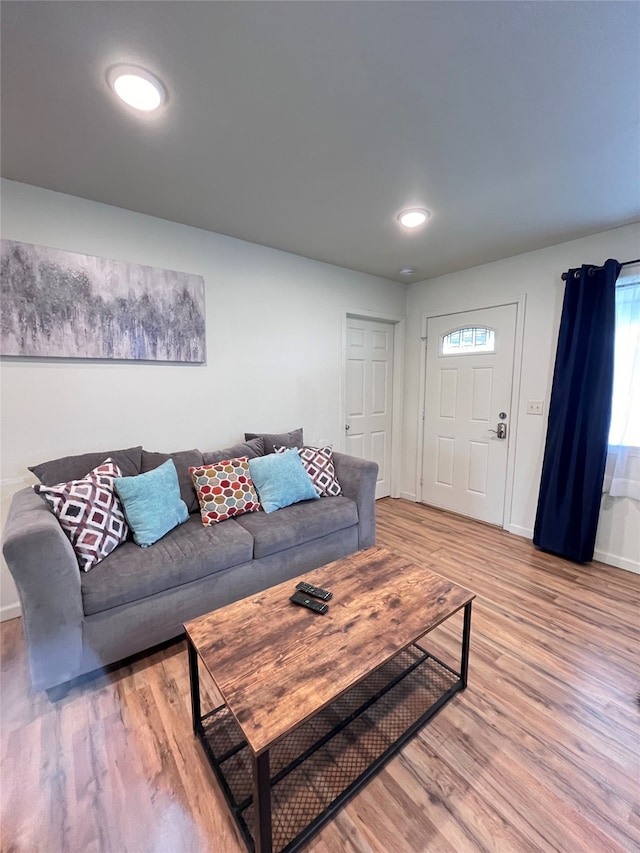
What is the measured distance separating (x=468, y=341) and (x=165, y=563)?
3.18 m

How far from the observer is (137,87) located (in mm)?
1311

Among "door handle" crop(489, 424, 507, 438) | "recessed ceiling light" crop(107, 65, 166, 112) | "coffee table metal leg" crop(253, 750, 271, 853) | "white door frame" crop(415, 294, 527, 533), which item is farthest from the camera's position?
"door handle" crop(489, 424, 507, 438)

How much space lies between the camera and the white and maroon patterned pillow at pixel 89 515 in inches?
64.4

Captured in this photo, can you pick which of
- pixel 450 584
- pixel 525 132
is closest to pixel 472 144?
pixel 525 132

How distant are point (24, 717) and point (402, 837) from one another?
1.49 m

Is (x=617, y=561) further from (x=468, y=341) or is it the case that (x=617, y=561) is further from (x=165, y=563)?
(x=165, y=563)

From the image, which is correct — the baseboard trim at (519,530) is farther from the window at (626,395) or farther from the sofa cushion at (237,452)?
the sofa cushion at (237,452)

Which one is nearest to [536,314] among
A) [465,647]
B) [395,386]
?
[395,386]

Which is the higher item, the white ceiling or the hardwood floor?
the white ceiling

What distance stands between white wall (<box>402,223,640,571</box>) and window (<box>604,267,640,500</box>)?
0.15 metres

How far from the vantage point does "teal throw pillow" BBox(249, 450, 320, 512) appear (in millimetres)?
2336

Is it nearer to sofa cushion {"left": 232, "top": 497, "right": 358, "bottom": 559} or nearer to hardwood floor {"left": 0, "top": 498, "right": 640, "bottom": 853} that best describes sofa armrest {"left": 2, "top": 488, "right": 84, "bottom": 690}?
hardwood floor {"left": 0, "top": 498, "right": 640, "bottom": 853}

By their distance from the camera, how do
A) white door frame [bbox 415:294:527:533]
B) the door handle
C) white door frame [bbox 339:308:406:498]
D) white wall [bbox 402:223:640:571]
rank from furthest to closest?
white door frame [bbox 339:308:406:498] < the door handle < white door frame [bbox 415:294:527:533] < white wall [bbox 402:223:640:571]

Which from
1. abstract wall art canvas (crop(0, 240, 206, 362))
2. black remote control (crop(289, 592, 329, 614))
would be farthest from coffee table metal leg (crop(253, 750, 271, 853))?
abstract wall art canvas (crop(0, 240, 206, 362))
